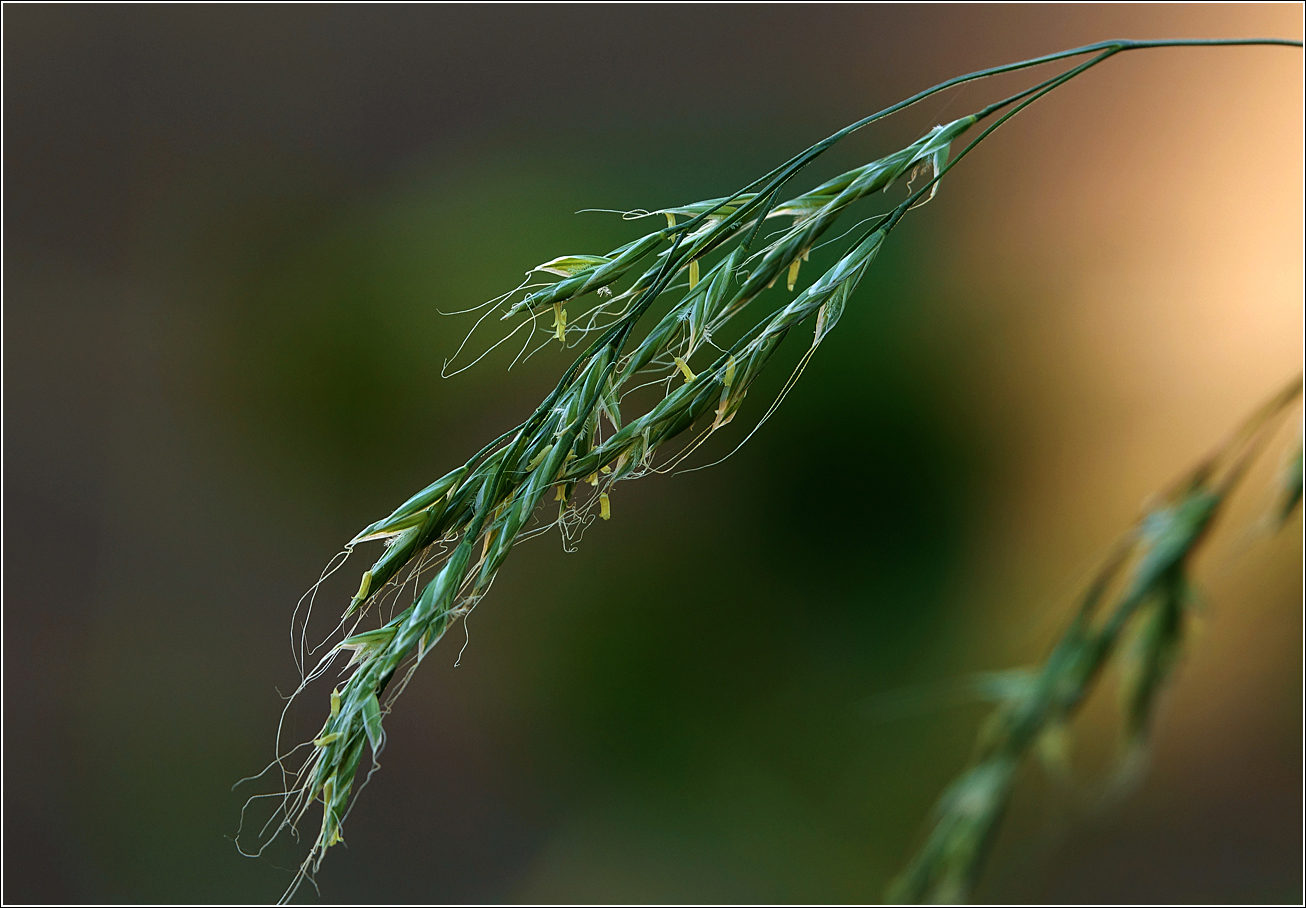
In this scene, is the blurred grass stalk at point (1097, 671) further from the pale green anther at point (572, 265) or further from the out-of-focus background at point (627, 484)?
the out-of-focus background at point (627, 484)

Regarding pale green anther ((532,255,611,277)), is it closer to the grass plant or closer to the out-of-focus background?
the grass plant

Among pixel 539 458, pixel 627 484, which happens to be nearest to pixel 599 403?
pixel 539 458

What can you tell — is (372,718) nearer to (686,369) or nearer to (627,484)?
(686,369)

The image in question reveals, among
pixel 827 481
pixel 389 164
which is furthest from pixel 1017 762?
pixel 389 164

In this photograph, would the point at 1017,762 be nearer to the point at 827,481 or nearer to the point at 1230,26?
A: the point at 827,481

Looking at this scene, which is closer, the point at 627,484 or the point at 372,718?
the point at 372,718
